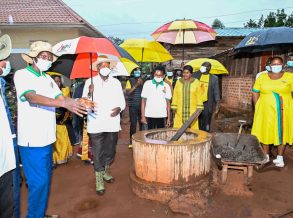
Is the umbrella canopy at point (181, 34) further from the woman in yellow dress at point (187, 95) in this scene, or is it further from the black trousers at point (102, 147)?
the black trousers at point (102, 147)

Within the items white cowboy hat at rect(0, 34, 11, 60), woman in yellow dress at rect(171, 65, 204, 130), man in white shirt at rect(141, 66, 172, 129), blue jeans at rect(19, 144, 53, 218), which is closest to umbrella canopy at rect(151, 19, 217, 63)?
man in white shirt at rect(141, 66, 172, 129)

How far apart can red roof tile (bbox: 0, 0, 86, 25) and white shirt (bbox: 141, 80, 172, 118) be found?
832cm

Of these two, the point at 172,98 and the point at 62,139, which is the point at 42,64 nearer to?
the point at 62,139

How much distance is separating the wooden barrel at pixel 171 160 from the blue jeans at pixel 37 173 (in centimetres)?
133

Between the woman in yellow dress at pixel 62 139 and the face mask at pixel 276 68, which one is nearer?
the face mask at pixel 276 68

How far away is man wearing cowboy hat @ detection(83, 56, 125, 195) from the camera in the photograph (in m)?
4.11

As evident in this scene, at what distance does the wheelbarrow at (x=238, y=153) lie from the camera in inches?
162

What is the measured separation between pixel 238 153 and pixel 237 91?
25.8ft

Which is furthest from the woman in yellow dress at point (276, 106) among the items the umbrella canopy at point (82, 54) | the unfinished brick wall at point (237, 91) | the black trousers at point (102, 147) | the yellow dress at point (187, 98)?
the unfinished brick wall at point (237, 91)

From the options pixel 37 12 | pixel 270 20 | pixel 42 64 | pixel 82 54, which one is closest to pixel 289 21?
pixel 270 20

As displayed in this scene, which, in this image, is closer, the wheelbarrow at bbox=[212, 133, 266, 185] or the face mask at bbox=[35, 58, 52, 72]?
the face mask at bbox=[35, 58, 52, 72]

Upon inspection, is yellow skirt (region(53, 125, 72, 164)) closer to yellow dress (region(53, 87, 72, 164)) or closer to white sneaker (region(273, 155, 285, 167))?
yellow dress (region(53, 87, 72, 164))

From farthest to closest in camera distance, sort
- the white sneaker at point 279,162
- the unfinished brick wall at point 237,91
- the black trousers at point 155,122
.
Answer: the unfinished brick wall at point 237,91 < the black trousers at point 155,122 < the white sneaker at point 279,162

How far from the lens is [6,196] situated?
2211mm
